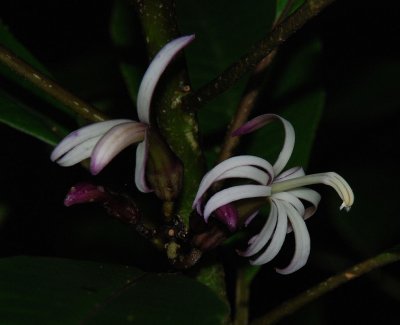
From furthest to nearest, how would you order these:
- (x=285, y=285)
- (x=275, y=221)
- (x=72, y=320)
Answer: (x=285, y=285), (x=275, y=221), (x=72, y=320)

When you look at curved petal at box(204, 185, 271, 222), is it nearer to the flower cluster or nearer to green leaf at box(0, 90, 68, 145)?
the flower cluster

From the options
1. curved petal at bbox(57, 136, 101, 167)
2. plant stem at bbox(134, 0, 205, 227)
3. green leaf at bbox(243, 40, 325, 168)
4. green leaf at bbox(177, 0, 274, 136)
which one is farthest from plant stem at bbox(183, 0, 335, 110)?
green leaf at bbox(177, 0, 274, 136)

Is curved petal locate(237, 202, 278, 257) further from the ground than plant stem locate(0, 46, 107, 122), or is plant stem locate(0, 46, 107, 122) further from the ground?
plant stem locate(0, 46, 107, 122)

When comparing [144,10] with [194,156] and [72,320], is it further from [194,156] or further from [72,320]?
[72,320]

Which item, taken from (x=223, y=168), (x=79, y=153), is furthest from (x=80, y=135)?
(x=223, y=168)

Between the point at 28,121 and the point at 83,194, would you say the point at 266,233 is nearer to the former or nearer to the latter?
the point at 83,194

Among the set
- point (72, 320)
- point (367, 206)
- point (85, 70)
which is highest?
point (72, 320)

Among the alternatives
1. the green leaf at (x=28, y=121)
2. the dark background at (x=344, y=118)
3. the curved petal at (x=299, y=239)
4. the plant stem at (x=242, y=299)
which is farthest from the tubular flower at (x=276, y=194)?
the dark background at (x=344, y=118)

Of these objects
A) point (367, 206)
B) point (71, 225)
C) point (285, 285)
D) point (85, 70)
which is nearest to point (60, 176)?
point (71, 225)
